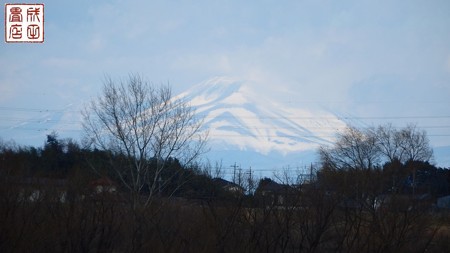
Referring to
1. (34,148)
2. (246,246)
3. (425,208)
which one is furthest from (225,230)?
(34,148)

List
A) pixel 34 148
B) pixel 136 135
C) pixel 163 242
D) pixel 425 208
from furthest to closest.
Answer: pixel 34 148 < pixel 136 135 < pixel 425 208 < pixel 163 242

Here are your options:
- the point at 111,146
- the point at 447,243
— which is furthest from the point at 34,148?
the point at 447,243

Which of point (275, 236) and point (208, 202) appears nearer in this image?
point (275, 236)

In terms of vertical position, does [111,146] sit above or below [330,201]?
above

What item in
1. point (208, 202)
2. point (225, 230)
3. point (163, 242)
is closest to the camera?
point (163, 242)

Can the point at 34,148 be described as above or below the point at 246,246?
above

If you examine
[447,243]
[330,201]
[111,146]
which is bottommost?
[447,243]

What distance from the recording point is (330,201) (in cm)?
1245

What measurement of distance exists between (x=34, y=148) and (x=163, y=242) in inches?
1420

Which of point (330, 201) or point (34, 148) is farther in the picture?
point (34, 148)

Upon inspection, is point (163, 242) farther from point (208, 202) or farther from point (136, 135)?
point (136, 135)

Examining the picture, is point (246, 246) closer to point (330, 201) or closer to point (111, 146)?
point (330, 201)

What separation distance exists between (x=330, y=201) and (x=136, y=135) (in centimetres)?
2540

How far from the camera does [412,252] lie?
1341cm
